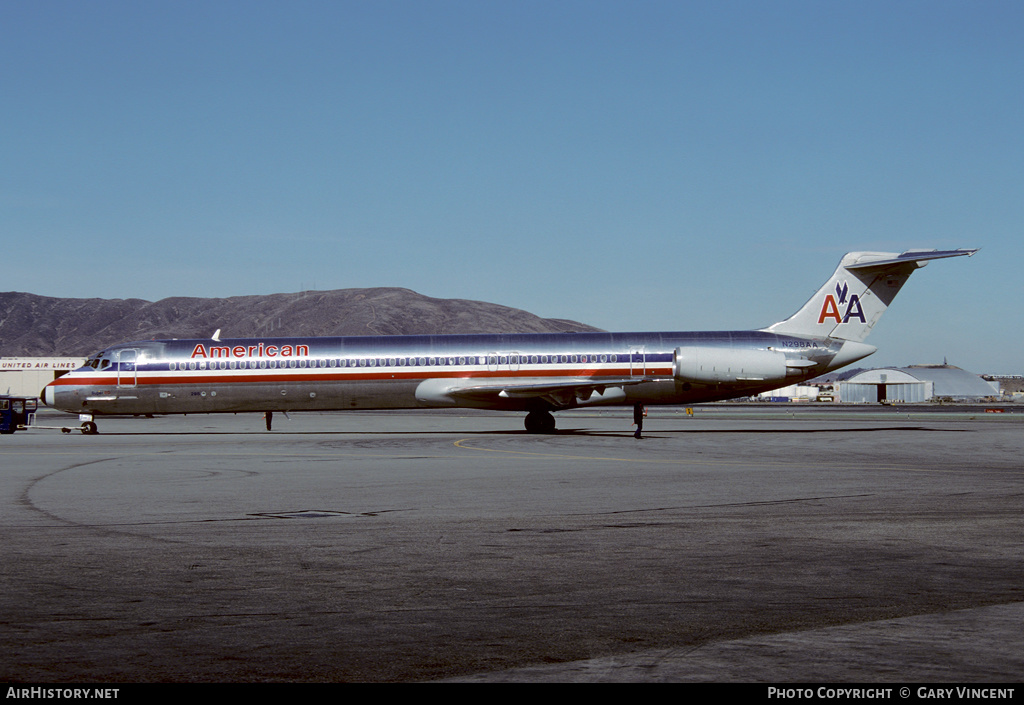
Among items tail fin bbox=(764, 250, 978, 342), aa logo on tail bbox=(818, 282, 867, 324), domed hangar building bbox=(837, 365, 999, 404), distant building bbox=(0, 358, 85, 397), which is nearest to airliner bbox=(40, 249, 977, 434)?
tail fin bbox=(764, 250, 978, 342)

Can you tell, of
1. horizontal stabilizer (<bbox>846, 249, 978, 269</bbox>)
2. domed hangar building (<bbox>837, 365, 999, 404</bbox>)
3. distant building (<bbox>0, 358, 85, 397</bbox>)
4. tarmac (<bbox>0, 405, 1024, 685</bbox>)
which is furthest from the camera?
domed hangar building (<bbox>837, 365, 999, 404</bbox>)

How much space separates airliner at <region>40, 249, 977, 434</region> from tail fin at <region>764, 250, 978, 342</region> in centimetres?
46

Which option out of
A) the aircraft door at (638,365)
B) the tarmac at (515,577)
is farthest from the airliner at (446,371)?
the tarmac at (515,577)

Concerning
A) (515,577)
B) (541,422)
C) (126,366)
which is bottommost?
(515,577)

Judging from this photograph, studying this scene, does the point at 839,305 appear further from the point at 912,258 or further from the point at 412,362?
the point at 412,362

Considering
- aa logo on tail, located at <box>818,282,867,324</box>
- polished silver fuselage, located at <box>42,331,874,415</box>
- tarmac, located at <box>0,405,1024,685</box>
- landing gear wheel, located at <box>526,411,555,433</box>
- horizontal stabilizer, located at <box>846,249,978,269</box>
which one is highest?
horizontal stabilizer, located at <box>846,249,978,269</box>

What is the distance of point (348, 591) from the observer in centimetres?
886

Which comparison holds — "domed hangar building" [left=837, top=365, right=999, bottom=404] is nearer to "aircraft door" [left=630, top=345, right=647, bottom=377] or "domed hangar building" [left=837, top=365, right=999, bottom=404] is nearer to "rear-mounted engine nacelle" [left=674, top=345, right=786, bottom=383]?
"rear-mounted engine nacelle" [left=674, top=345, right=786, bottom=383]

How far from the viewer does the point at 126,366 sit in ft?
145

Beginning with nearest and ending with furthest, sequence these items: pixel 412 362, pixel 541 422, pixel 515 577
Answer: pixel 515 577, pixel 412 362, pixel 541 422

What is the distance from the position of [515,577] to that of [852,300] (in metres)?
39.1

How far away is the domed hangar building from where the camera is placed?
157000mm

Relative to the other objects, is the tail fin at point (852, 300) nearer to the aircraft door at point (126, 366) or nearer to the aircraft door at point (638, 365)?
the aircraft door at point (638, 365)

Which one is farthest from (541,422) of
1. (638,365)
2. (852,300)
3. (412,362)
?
(852,300)
